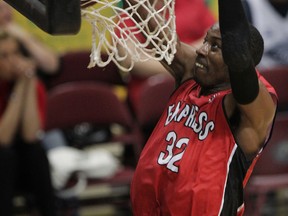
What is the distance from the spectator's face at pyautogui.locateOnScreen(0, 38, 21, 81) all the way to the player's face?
202cm

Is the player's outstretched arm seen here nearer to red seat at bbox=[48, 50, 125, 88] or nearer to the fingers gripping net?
the fingers gripping net

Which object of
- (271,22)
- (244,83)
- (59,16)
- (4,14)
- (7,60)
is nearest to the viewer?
(59,16)

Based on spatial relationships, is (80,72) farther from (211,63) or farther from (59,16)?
(59,16)

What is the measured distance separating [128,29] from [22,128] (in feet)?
6.65

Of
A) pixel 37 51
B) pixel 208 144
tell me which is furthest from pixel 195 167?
pixel 37 51

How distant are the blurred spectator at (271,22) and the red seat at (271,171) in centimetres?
56

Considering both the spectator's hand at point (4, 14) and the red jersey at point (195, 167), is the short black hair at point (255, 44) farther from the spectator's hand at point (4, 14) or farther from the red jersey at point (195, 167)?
the spectator's hand at point (4, 14)

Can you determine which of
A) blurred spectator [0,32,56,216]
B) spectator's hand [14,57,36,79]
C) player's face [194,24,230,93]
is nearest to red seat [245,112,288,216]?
blurred spectator [0,32,56,216]

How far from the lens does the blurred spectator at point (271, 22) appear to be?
5.66 metres

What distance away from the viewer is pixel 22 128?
516cm

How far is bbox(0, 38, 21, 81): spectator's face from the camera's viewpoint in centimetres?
513

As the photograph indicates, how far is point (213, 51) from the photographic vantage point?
3279 millimetres

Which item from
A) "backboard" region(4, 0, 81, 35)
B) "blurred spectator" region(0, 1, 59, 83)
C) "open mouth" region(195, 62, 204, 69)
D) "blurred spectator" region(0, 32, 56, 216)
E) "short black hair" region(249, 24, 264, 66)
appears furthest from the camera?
"blurred spectator" region(0, 1, 59, 83)

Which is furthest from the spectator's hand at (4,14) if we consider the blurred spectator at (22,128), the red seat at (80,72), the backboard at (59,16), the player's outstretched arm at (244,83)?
the backboard at (59,16)
